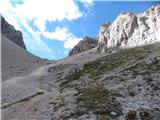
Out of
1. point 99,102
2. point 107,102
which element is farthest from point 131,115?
point 99,102

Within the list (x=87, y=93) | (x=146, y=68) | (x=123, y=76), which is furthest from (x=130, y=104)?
(x=146, y=68)

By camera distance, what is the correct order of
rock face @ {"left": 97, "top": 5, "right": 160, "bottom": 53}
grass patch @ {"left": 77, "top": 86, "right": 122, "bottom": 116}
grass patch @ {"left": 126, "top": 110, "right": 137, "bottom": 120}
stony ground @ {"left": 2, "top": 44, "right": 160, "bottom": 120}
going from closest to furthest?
grass patch @ {"left": 126, "top": 110, "right": 137, "bottom": 120} → stony ground @ {"left": 2, "top": 44, "right": 160, "bottom": 120} → grass patch @ {"left": 77, "top": 86, "right": 122, "bottom": 116} → rock face @ {"left": 97, "top": 5, "right": 160, "bottom": 53}

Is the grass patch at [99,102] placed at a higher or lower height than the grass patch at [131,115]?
higher

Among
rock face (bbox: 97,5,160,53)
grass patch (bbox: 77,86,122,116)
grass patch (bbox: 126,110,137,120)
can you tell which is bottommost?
grass patch (bbox: 126,110,137,120)

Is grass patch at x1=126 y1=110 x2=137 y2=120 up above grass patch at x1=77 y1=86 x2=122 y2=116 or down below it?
below

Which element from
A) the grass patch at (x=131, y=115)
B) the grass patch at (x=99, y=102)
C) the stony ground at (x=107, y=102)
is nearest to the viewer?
the grass patch at (x=131, y=115)

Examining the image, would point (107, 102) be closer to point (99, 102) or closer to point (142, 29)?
point (99, 102)

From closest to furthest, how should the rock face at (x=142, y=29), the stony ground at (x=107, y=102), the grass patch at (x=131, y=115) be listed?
1. the grass patch at (x=131, y=115)
2. the stony ground at (x=107, y=102)
3. the rock face at (x=142, y=29)

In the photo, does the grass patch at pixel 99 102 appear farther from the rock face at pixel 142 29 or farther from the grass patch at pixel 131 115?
the rock face at pixel 142 29

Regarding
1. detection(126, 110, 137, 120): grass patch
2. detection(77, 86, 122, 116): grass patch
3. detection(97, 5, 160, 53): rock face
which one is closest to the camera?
detection(126, 110, 137, 120): grass patch

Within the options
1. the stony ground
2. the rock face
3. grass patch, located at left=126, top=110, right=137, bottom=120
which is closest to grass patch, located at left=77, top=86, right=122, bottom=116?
the stony ground

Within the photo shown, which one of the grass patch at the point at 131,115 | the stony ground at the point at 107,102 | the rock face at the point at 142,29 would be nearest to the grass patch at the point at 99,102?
the stony ground at the point at 107,102

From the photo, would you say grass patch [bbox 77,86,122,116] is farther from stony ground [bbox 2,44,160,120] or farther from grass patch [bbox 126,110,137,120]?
grass patch [bbox 126,110,137,120]

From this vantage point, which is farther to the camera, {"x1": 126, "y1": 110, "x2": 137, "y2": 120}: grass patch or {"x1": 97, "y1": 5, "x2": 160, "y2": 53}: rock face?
{"x1": 97, "y1": 5, "x2": 160, "y2": 53}: rock face
